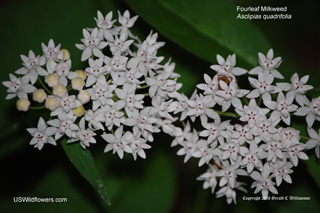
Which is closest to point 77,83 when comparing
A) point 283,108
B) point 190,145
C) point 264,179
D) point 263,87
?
point 190,145

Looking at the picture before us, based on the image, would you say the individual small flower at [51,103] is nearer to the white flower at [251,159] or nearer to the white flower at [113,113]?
the white flower at [113,113]

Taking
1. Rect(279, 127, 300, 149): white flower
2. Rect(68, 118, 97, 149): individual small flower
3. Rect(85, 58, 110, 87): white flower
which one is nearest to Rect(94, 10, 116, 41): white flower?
Rect(85, 58, 110, 87): white flower

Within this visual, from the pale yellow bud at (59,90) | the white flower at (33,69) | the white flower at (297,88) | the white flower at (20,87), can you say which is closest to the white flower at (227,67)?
the white flower at (297,88)

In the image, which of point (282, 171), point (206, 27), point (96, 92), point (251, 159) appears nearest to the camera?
point (96, 92)

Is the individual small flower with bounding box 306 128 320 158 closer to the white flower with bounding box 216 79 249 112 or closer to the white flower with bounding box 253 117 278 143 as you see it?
the white flower with bounding box 253 117 278 143

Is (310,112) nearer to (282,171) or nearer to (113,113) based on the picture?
(282,171)
